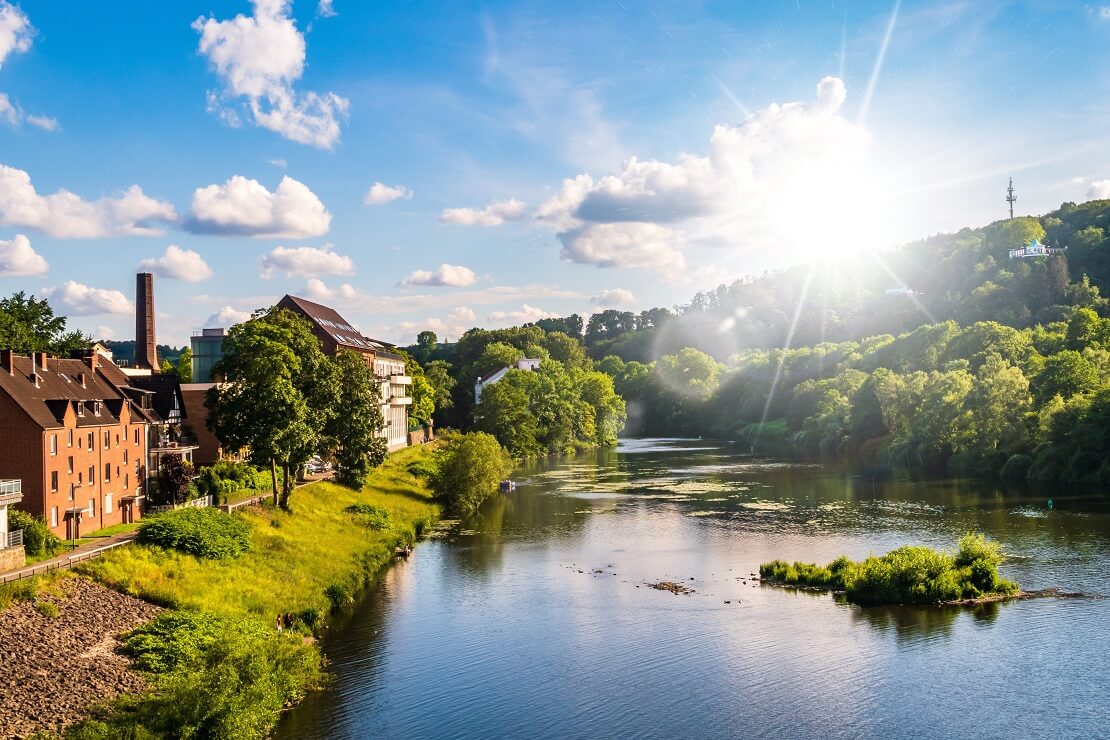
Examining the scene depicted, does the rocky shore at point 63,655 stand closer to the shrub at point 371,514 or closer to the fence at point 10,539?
the fence at point 10,539

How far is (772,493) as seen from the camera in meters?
74.0

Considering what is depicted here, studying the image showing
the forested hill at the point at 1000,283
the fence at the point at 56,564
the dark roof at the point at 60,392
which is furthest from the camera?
the forested hill at the point at 1000,283

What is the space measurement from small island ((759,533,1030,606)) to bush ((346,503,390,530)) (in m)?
26.0

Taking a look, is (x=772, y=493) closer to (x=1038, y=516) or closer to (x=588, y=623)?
(x=1038, y=516)

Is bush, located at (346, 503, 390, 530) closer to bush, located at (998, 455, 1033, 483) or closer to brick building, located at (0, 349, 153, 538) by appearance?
brick building, located at (0, 349, 153, 538)

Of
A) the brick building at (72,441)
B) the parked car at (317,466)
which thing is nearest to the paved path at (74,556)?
the brick building at (72,441)

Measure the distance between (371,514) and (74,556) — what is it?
24601mm

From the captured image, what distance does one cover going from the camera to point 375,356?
8962 cm

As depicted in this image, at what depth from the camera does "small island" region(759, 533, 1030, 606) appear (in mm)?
39250

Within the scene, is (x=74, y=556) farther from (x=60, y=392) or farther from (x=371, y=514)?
(x=371, y=514)

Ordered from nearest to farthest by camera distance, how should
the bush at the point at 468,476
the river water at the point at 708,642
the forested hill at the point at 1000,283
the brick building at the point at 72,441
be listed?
the river water at the point at 708,642, the brick building at the point at 72,441, the bush at the point at 468,476, the forested hill at the point at 1000,283

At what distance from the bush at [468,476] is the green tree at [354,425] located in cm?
805

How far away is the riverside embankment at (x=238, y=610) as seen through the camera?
25.2 m

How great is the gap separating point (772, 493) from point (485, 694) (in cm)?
4813
